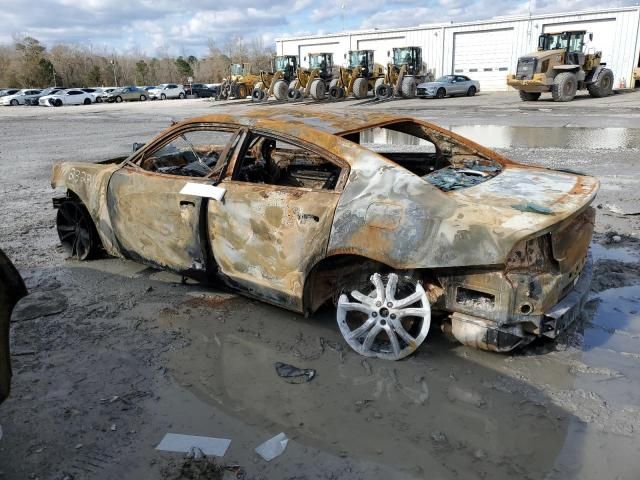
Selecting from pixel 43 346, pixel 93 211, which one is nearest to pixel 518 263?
pixel 43 346

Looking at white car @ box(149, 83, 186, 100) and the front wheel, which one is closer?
the front wheel

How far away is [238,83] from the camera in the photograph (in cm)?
3397

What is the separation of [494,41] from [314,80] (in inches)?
596

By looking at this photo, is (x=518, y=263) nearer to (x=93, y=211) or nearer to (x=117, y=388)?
(x=117, y=388)

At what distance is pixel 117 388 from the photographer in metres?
3.12

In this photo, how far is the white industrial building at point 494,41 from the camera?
3228 centimetres

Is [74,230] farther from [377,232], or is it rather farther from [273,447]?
[273,447]

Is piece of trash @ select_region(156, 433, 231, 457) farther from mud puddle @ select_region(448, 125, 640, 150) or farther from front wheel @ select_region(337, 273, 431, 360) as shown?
mud puddle @ select_region(448, 125, 640, 150)

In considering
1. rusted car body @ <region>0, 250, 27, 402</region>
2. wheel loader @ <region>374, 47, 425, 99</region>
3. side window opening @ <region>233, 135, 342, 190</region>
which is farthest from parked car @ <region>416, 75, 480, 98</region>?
rusted car body @ <region>0, 250, 27, 402</region>

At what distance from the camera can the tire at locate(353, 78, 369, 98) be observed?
29594 mm

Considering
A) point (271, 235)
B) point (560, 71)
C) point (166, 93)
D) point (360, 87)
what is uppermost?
point (560, 71)

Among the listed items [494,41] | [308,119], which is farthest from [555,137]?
[494,41]

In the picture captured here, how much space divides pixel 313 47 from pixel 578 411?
4636 centimetres

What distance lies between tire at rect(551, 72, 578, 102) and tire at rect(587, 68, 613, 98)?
1.88m
